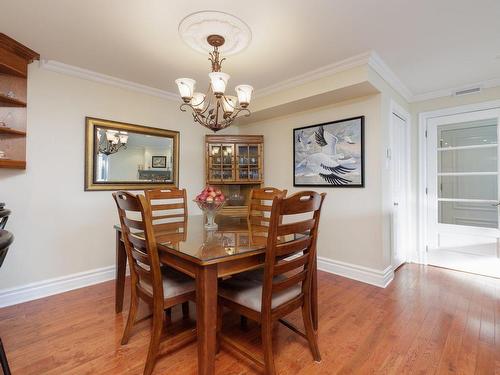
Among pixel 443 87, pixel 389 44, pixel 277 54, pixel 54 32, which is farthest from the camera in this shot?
pixel 443 87

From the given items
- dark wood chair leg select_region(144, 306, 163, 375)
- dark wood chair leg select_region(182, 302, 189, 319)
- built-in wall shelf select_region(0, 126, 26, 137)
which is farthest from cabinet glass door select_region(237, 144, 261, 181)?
dark wood chair leg select_region(144, 306, 163, 375)

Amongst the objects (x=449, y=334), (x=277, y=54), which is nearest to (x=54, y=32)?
(x=277, y=54)

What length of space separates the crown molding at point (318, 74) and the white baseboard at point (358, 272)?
2140mm

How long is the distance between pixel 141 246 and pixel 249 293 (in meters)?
0.69

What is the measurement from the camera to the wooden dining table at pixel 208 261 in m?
1.29

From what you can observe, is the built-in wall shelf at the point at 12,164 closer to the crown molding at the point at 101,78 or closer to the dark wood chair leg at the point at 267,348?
the crown molding at the point at 101,78

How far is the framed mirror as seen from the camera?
2.83 metres

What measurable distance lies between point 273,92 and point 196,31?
1486mm

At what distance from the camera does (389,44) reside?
89.0 inches

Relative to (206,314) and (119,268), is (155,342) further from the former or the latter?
(119,268)

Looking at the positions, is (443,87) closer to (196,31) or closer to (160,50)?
(196,31)

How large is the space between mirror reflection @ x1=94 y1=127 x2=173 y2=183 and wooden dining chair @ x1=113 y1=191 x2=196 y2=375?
153cm

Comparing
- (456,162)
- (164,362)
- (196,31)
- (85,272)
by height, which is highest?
(196,31)

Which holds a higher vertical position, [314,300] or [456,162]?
[456,162]
